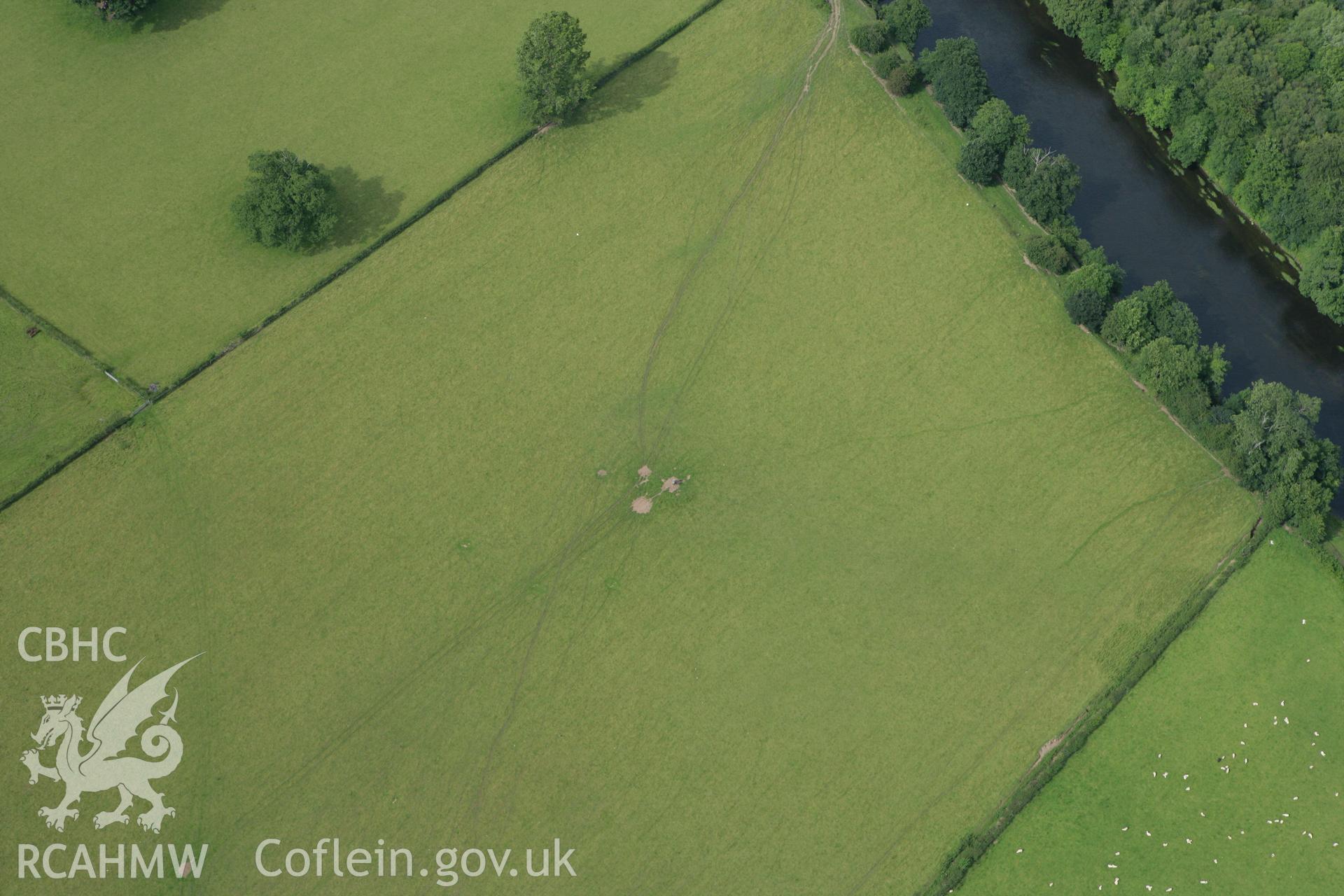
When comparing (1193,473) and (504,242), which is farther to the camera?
(504,242)

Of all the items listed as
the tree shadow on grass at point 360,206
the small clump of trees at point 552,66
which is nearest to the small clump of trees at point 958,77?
the small clump of trees at point 552,66

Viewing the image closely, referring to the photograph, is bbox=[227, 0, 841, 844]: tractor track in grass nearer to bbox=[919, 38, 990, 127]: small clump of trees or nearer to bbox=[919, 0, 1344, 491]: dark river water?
bbox=[919, 38, 990, 127]: small clump of trees

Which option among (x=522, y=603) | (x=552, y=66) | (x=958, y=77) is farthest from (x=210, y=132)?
(x=958, y=77)

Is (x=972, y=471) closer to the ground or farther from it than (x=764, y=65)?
closer to the ground

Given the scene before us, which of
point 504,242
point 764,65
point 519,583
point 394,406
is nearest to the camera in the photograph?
point 519,583

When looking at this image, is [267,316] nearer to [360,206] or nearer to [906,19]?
[360,206]

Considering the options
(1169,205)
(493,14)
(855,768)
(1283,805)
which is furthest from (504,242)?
(1283,805)

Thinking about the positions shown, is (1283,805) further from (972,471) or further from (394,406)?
(394,406)

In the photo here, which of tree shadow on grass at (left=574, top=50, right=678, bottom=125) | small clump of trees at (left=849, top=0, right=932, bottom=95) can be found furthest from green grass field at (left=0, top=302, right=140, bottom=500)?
small clump of trees at (left=849, top=0, right=932, bottom=95)
